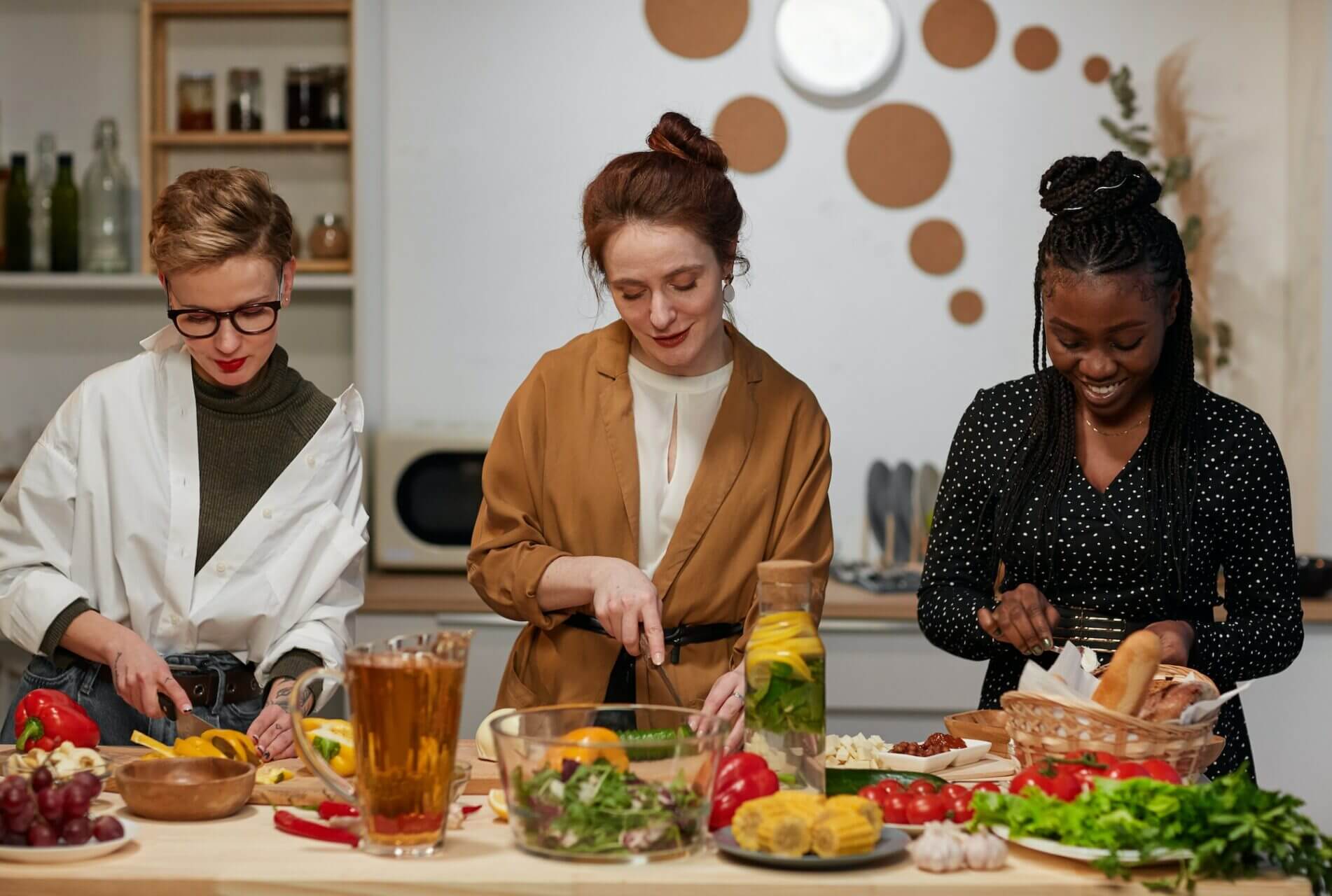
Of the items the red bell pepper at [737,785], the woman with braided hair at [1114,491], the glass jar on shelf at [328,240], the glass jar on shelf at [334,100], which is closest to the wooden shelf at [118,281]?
the glass jar on shelf at [328,240]

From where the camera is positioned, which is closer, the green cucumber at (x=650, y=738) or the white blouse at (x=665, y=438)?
the green cucumber at (x=650, y=738)

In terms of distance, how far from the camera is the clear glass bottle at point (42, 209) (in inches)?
142

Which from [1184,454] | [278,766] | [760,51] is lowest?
[278,766]

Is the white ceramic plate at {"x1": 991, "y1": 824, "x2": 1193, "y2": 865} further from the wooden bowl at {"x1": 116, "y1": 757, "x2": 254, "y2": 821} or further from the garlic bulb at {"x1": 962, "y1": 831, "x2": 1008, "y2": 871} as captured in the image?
the wooden bowl at {"x1": 116, "y1": 757, "x2": 254, "y2": 821}

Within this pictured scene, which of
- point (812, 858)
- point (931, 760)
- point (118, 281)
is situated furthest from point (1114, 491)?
point (118, 281)

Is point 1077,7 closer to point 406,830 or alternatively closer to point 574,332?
point 574,332

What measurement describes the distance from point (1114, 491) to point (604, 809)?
3.13 feet

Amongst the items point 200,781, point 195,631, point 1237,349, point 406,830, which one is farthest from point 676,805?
point 1237,349

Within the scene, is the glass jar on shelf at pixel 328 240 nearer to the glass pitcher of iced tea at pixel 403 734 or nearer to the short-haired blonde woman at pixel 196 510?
the short-haired blonde woman at pixel 196 510

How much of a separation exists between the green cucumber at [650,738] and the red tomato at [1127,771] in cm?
38

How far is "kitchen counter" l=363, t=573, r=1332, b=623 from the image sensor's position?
128 inches

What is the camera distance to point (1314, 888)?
3.93 ft

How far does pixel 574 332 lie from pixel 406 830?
8.87ft

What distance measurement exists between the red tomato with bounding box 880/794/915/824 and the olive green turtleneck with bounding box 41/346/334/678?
95 centimetres
